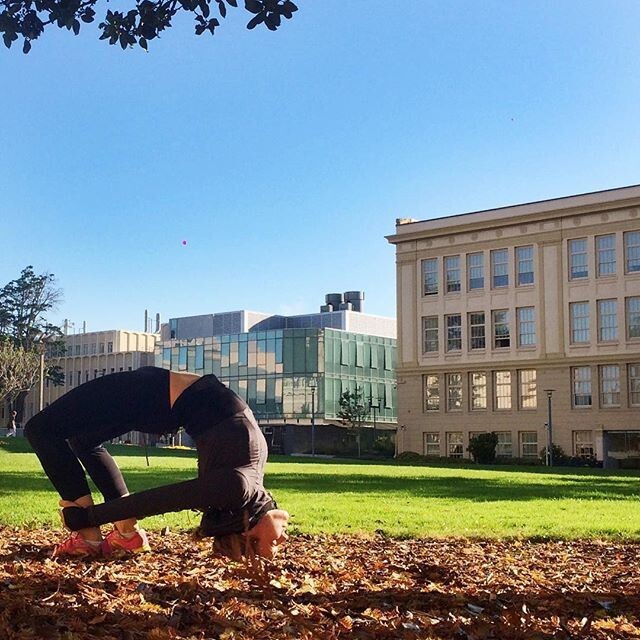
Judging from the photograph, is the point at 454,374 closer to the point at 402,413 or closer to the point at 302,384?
the point at 402,413

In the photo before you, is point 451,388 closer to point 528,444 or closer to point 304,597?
point 528,444

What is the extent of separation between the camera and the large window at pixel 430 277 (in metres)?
69.8

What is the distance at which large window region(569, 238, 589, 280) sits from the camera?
6353 centimetres

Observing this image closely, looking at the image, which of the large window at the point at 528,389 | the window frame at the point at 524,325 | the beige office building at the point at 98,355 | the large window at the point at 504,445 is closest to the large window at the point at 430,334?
the window frame at the point at 524,325

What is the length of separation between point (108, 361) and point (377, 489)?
109 m

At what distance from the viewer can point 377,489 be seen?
17531mm

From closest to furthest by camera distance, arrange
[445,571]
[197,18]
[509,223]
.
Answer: [445,571] < [197,18] < [509,223]

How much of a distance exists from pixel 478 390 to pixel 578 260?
434 inches

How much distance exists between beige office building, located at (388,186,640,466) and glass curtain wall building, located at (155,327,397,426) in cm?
1573

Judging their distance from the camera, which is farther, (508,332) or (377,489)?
(508,332)

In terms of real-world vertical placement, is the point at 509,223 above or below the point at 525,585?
above

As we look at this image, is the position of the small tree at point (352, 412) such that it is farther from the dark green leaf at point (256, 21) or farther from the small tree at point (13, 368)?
the dark green leaf at point (256, 21)

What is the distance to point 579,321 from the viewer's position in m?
63.7

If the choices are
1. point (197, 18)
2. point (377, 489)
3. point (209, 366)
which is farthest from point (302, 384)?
point (197, 18)
